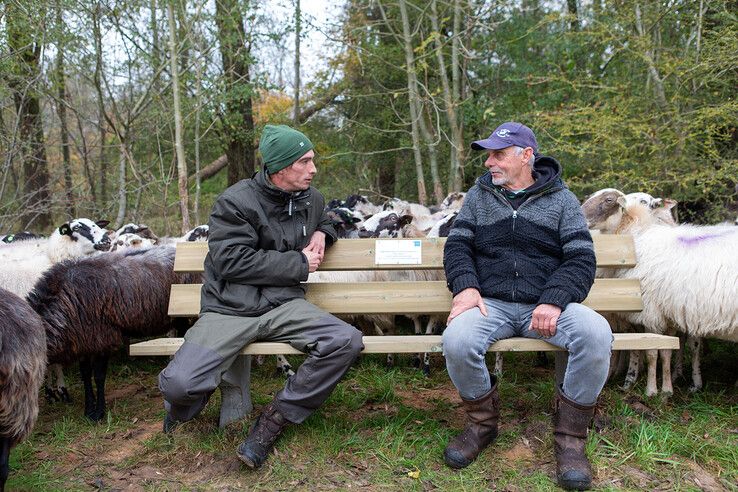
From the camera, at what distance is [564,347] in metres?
3.76

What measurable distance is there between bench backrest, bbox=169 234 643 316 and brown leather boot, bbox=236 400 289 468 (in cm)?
100

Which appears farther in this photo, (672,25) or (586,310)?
(672,25)

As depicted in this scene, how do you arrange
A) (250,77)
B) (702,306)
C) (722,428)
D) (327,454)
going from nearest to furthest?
(327,454)
(722,428)
(702,306)
(250,77)

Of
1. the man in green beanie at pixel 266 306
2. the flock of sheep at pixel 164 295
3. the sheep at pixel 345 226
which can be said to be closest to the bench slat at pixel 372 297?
the man in green beanie at pixel 266 306

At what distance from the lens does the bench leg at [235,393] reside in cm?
431

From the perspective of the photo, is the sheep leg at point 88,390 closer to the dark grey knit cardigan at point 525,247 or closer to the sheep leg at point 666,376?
the dark grey knit cardigan at point 525,247

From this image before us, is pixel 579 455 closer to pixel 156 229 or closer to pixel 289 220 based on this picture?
pixel 289 220

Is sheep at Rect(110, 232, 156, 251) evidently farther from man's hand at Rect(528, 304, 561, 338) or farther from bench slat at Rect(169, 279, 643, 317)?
man's hand at Rect(528, 304, 561, 338)

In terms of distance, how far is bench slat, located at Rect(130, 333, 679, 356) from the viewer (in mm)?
3875

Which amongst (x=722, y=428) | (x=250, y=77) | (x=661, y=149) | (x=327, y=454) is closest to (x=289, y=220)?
(x=327, y=454)

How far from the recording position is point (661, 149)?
833 centimetres

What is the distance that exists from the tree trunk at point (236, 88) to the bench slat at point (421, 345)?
8139mm

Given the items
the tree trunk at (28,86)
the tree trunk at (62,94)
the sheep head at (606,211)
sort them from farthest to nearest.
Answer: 1. the tree trunk at (62,94)
2. the tree trunk at (28,86)
3. the sheep head at (606,211)

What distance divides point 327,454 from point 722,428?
271 cm
